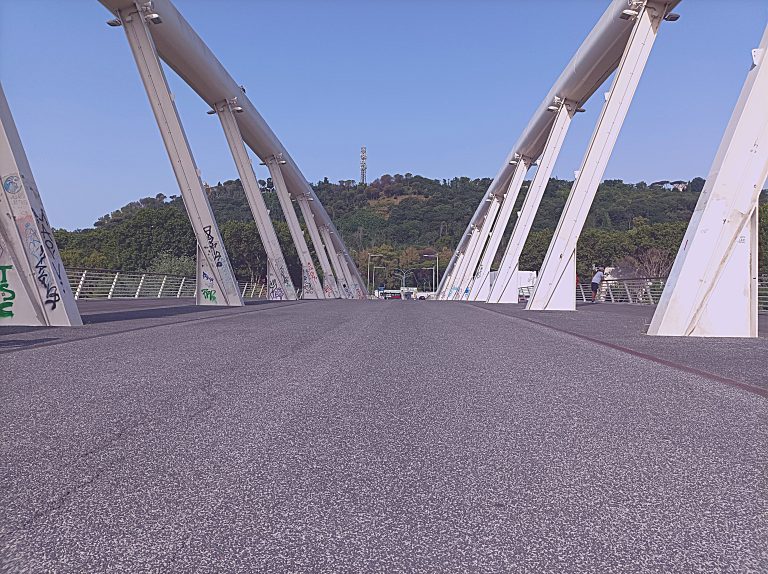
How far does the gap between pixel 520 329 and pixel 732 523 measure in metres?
10.6

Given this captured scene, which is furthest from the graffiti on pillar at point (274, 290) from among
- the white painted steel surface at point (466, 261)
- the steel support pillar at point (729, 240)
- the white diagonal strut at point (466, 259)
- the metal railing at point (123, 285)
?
the steel support pillar at point (729, 240)

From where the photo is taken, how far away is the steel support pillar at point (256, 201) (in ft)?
119

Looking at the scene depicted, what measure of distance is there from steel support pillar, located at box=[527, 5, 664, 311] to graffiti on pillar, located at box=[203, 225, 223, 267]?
10.5 m

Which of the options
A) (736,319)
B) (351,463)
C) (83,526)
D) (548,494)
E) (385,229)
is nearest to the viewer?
(83,526)

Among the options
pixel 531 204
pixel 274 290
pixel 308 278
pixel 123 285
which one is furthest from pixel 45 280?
pixel 308 278

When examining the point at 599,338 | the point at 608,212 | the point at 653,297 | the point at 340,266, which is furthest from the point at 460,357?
the point at 608,212

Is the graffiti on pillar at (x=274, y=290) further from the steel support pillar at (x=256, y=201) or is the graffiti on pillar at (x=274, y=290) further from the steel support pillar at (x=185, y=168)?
the steel support pillar at (x=185, y=168)

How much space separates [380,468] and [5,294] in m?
11.3

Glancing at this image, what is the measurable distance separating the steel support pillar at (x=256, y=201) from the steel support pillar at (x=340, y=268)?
2660 centimetres

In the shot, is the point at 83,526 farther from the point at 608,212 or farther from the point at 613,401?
the point at 608,212

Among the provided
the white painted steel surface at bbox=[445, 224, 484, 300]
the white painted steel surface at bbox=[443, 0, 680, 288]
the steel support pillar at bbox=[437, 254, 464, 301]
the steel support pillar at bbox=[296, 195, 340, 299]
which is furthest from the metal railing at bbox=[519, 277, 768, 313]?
the steel support pillar at bbox=[437, 254, 464, 301]

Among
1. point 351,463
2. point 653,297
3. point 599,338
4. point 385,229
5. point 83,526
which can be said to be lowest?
point 653,297

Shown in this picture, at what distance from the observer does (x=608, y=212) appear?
8544 cm

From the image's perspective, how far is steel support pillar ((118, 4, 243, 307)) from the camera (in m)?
23.3
